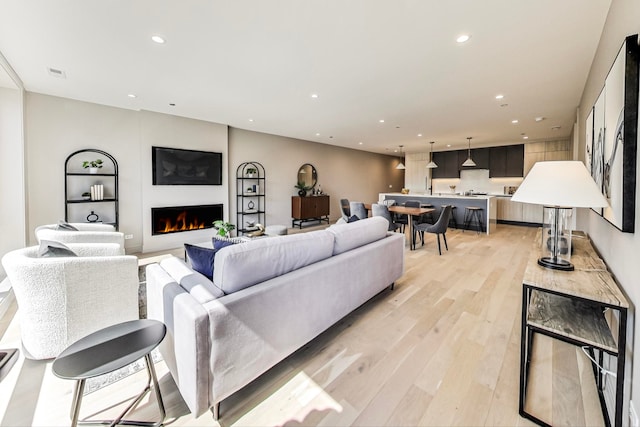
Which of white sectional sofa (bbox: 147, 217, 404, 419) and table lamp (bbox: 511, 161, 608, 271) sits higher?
table lamp (bbox: 511, 161, 608, 271)

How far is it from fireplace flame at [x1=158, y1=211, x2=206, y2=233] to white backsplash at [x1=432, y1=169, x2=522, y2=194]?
815 centimetres

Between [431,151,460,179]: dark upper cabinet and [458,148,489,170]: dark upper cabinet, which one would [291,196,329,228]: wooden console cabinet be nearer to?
[431,151,460,179]: dark upper cabinet

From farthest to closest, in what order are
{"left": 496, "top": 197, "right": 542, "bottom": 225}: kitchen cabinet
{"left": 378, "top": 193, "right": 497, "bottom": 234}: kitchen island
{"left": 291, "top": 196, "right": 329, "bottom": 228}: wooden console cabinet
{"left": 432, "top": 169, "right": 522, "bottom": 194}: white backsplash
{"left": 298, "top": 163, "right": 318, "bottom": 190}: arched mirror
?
1. {"left": 432, "top": 169, "right": 522, "bottom": 194}: white backsplash
2. {"left": 298, "top": 163, "right": 318, "bottom": 190}: arched mirror
3. {"left": 496, "top": 197, "right": 542, "bottom": 225}: kitchen cabinet
4. {"left": 291, "top": 196, "right": 329, "bottom": 228}: wooden console cabinet
5. {"left": 378, "top": 193, "right": 497, "bottom": 234}: kitchen island

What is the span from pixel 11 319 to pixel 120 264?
1.47 meters

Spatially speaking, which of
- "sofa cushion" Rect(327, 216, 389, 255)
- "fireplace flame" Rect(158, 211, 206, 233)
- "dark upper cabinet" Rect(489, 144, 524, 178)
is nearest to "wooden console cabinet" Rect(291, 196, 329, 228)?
"fireplace flame" Rect(158, 211, 206, 233)

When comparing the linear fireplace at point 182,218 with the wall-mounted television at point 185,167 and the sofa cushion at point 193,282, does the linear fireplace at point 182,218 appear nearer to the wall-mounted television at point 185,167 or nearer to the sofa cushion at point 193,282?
the wall-mounted television at point 185,167

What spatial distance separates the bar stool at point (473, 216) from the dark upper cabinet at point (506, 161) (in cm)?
244

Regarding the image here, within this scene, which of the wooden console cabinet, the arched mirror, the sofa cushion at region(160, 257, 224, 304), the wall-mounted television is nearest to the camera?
the sofa cushion at region(160, 257, 224, 304)

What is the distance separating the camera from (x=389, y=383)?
5.68 feet

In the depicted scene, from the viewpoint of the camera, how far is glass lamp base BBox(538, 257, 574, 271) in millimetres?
1629

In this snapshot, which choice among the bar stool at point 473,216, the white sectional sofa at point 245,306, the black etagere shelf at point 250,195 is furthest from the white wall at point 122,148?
Result: the bar stool at point 473,216

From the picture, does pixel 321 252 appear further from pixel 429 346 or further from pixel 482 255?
pixel 482 255

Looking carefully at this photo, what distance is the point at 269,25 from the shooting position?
7.47 ft

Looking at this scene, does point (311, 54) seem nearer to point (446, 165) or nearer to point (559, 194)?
point (559, 194)
